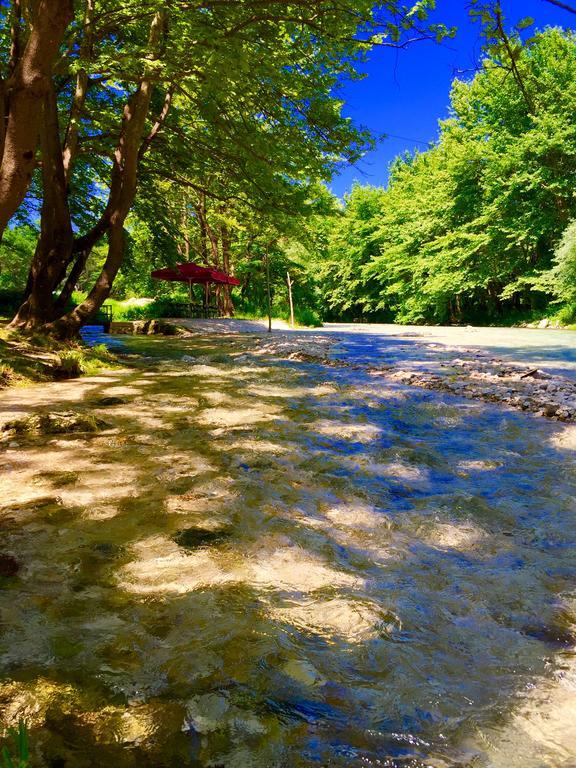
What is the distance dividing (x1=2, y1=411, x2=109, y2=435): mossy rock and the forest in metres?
2.37

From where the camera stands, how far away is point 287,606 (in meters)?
1.97

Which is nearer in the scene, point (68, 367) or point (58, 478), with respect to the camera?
point (58, 478)

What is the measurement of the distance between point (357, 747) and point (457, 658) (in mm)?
587

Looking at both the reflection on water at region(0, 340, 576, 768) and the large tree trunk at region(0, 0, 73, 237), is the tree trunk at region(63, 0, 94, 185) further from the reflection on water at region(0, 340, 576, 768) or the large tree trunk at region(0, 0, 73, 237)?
the reflection on water at region(0, 340, 576, 768)

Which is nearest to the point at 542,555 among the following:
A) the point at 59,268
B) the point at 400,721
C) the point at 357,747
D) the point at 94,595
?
the point at 400,721

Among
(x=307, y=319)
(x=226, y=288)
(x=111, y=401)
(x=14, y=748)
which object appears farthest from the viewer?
(x=226, y=288)

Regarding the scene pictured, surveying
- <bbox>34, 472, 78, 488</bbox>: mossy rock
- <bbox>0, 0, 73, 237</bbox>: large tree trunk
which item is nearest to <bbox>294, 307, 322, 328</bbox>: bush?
<bbox>0, 0, 73, 237</bbox>: large tree trunk

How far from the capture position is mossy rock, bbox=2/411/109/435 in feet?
14.1

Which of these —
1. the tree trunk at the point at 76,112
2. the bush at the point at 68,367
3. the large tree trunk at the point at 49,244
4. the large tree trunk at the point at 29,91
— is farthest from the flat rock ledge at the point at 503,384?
the tree trunk at the point at 76,112

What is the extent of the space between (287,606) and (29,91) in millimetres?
4862

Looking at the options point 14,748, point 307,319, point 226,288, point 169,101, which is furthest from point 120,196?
point 226,288

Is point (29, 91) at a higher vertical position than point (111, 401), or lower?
higher

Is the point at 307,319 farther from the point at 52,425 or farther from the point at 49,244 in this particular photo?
the point at 52,425

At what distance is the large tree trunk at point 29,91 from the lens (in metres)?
4.22
